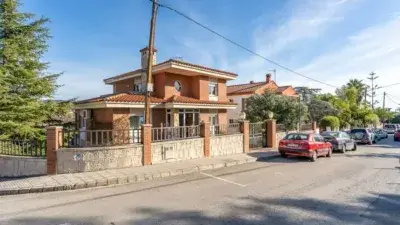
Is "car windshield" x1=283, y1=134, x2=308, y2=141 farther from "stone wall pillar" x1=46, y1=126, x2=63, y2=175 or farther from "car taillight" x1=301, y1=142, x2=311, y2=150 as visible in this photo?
"stone wall pillar" x1=46, y1=126, x2=63, y2=175

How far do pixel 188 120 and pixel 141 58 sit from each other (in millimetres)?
7247

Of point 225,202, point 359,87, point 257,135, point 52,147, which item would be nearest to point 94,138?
point 52,147

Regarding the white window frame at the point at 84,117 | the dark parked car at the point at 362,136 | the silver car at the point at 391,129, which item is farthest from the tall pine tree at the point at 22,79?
the silver car at the point at 391,129

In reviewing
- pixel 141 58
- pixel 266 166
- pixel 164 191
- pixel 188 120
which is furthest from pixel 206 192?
pixel 141 58

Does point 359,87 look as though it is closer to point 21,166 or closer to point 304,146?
point 304,146

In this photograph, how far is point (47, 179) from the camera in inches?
345

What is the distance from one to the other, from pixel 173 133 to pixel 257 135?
7.78m

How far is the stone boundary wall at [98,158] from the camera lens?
9.62 m

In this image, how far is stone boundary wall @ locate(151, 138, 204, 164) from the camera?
1172 centimetres

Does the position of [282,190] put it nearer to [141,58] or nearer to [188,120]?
[188,120]

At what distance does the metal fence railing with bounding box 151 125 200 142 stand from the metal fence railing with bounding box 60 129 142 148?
34.2 inches

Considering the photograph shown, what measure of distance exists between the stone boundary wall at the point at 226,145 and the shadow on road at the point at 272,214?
7.74m

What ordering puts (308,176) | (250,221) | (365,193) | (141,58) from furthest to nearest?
(141,58) < (308,176) < (365,193) < (250,221)

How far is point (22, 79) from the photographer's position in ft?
48.6
